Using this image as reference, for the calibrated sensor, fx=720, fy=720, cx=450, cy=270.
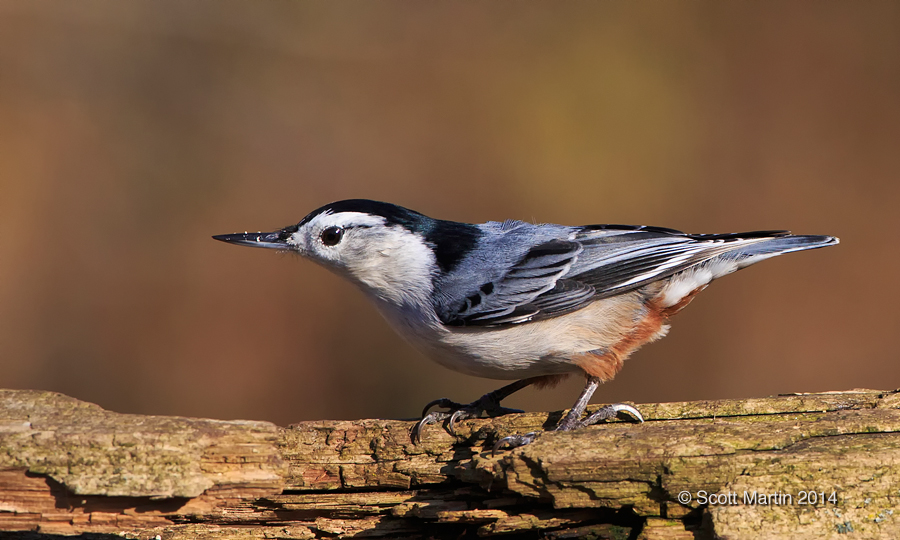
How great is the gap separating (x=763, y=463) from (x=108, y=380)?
4665 millimetres

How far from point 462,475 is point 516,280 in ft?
3.50

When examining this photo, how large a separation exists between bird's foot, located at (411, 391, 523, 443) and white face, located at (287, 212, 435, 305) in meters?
0.55

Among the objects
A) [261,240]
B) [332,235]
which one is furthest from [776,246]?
[261,240]

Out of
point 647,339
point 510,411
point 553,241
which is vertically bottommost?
point 510,411

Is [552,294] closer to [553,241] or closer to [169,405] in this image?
[553,241]

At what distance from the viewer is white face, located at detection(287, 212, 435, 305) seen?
3490 mm

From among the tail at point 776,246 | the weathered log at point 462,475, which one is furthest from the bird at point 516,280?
the weathered log at point 462,475

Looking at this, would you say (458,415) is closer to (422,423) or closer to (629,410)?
(422,423)

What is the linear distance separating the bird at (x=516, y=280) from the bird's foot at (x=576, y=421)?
14 cm

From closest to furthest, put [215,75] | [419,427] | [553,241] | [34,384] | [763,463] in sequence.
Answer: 1. [763,463]
2. [419,427]
3. [553,241]
4. [34,384]
5. [215,75]

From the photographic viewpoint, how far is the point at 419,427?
3008mm

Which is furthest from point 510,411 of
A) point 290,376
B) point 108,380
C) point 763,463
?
point 108,380

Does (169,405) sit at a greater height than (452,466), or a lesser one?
lesser

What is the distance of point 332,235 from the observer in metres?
3.50
